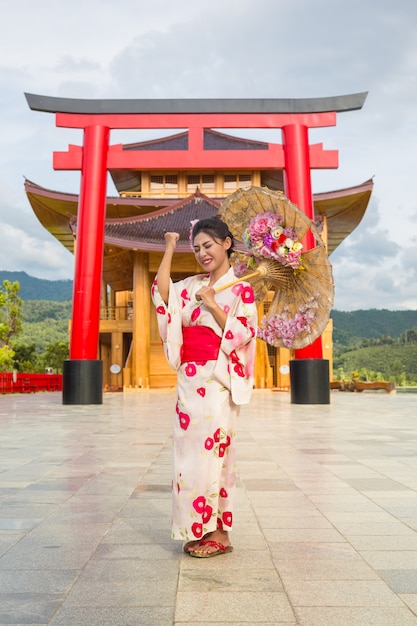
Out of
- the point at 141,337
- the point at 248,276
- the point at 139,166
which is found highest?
the point at 139,166

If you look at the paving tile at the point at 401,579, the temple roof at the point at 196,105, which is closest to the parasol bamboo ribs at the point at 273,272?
the paving tile at the point at 401,579

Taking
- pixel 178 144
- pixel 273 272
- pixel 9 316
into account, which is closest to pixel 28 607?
pixel 273 272

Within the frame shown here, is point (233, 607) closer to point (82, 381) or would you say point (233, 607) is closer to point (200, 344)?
point (200, 344)

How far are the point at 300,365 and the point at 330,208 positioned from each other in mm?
15857

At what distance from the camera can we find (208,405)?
317 centimetres

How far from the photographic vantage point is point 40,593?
97.5 inches

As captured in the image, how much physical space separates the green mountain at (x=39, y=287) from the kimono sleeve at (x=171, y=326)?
470 ft

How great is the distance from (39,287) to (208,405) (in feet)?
496

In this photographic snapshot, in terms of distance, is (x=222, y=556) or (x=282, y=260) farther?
(x=282, y=260)

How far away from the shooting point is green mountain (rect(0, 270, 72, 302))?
145m

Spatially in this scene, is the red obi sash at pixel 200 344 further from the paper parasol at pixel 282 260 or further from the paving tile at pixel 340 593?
the paving tile at pixel 340 593

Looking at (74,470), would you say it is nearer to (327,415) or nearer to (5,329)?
(327,415)

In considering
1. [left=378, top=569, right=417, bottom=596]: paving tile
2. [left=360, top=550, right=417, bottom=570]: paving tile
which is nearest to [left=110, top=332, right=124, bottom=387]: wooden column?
[left=360, top=550, right=417, bottom=570]: paving tile

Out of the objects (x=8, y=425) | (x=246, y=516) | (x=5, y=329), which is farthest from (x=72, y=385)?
(x=5, y=329)
